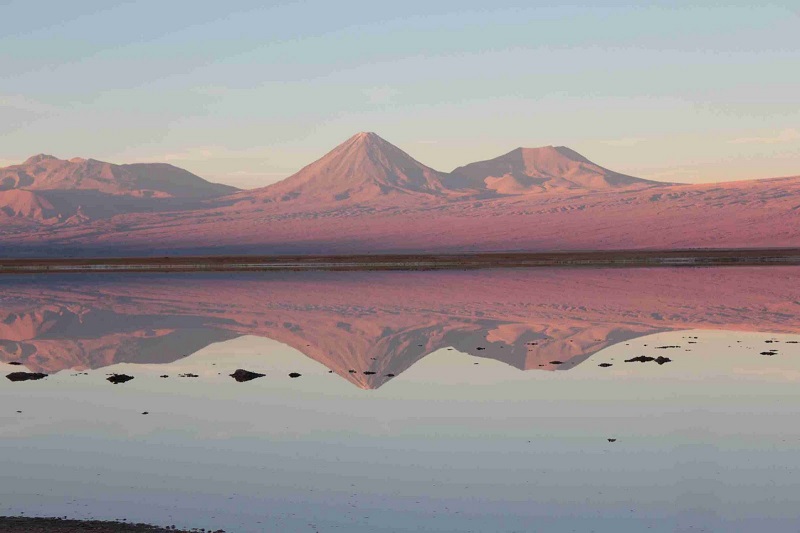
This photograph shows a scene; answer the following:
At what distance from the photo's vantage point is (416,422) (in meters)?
18.5

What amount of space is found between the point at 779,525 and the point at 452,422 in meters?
7.52

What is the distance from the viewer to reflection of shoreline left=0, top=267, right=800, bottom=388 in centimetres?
3047

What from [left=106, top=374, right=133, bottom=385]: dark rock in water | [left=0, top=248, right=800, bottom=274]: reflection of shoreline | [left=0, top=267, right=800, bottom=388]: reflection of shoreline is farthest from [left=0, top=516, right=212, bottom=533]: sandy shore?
[left=0, top=248, right=800, bottom=274]: reflection of shoreline

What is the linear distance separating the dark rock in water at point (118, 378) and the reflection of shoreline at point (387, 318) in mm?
3239

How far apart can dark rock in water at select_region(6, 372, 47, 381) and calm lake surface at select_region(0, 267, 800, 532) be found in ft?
1.53

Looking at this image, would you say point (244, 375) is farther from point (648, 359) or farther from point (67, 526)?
point (67, 526)

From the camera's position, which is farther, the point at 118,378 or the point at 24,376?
the point at 24,376

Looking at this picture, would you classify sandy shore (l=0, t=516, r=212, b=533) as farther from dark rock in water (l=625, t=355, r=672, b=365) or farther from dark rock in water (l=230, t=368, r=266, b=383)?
dark rock in water (l=625, t=355, r=672, b=365)

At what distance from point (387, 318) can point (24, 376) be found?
17125mm

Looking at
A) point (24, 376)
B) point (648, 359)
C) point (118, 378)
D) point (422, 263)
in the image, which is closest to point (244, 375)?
point (118, 378)

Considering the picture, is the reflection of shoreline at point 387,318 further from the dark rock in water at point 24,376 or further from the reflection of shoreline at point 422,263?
the reflection of shoreline at point 422,263

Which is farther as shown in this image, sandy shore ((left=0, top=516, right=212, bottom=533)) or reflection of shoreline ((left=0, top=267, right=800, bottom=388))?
reflection of shoreline ((left=0, top=267, right=800, bottom=388))

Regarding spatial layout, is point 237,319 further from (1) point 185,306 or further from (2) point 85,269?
(2) point 85,269

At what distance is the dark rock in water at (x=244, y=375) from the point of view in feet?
81.4
